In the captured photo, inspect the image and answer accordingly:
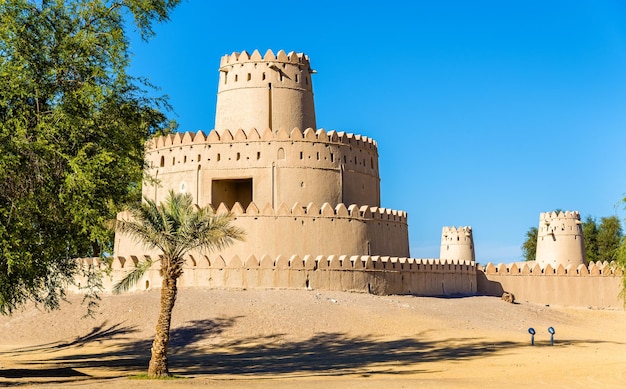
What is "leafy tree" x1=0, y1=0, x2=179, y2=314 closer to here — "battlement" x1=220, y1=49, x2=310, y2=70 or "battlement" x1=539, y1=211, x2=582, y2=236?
"battlement" x1=220, y1=49, x2=310, y2=70

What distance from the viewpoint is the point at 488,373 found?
19734 mm

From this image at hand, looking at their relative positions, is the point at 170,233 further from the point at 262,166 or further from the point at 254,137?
the point at 254,137

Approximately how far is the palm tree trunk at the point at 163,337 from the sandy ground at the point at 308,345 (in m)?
0.67

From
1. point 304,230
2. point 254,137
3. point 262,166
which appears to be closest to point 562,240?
point 304,230

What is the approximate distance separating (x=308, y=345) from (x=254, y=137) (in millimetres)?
12888

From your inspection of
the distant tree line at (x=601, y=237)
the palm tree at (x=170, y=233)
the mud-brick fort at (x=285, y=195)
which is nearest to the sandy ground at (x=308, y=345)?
the mud-brick fort at (x=285, y=195)

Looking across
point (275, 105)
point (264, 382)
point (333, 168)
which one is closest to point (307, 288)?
point (333, 168)

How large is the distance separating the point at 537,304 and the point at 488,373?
24.6 meters

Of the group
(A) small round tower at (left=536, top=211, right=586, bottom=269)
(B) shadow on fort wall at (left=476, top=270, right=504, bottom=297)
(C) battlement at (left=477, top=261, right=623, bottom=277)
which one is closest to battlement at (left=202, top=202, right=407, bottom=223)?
(B) shadow on fort wall at (left=476, top=270, right=504, bottom=297)

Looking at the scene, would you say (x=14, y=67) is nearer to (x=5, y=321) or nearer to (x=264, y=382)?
(x=264, y=382)

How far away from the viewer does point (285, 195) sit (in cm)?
3597

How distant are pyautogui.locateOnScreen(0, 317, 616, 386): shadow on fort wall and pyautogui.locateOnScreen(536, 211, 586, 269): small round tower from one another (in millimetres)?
25301

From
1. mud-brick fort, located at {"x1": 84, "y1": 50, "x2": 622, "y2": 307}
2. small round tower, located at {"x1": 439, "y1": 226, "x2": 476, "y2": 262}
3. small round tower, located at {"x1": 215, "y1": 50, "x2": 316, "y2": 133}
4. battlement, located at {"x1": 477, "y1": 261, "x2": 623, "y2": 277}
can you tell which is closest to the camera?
mud-brick fort, located at {"x1": 84, "y1": 50, "x2": 622, "y2": 307}

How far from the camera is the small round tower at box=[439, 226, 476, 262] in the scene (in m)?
56.8
